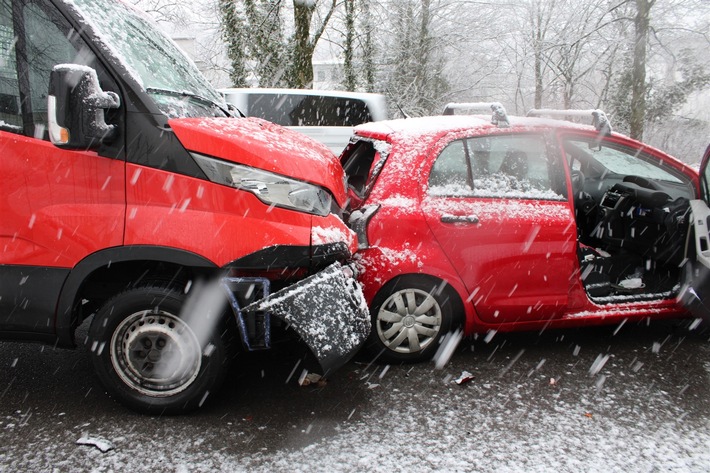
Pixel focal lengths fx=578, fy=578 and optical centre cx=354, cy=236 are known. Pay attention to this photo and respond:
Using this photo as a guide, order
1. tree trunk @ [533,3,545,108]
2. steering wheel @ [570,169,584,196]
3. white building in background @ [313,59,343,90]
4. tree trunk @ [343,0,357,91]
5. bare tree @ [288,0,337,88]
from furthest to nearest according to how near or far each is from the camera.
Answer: white building in background @ [313,59,343,90]
tree trunk @ [533,3,545,108]
tree trunk @ [343,0,357,91]
bare tree @ [288,0,337,88]
steering wheel @ [570,169,584,196]

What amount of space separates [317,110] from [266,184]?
22.4 ft

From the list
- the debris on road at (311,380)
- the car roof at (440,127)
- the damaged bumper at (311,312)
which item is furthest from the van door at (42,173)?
the car roof at (440,127)

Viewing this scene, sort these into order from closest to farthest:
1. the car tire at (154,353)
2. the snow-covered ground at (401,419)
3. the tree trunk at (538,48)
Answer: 1. the snow-covered ground at (401,419)
2. the car tire at (154,353)
3. the tree trunk at (538,48)

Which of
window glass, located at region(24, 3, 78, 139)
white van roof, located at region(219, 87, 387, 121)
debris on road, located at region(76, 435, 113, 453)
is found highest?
white van roof, located at region(219, 87, 387, 121)

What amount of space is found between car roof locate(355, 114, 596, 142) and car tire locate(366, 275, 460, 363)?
0.96 m

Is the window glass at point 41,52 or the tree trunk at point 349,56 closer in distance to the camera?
the window glass at point 41,52

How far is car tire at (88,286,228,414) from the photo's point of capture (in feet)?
10.1

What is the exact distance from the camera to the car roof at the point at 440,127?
3887mm

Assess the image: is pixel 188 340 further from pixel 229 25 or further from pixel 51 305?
pixel 229 25

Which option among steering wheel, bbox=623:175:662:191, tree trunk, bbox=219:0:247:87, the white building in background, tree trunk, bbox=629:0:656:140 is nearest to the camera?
steering wheel, bbox=623:175:662:191

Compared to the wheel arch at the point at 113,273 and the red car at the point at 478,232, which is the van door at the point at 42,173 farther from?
the red car at the point at 478,232

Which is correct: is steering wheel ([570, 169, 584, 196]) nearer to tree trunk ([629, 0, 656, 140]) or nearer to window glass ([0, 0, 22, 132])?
window glass ([0, 0, 22, 132])

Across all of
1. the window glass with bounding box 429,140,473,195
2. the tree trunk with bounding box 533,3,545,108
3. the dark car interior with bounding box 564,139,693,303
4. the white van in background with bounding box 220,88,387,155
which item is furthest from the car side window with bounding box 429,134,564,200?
the tree trunk with bounding box 533,3,545,108

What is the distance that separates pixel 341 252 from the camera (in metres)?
3.23
